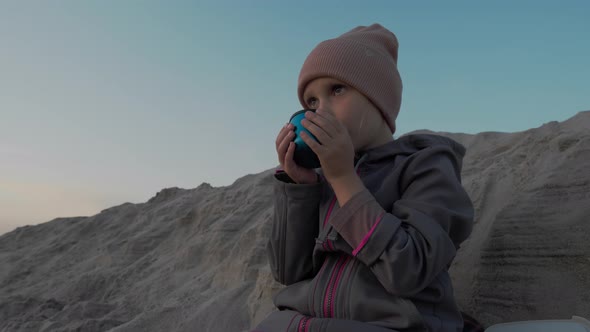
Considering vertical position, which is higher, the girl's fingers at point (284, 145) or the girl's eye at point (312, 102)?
the girl's eye at point (312, 102)

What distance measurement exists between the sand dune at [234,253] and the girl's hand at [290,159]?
1025 millimetres

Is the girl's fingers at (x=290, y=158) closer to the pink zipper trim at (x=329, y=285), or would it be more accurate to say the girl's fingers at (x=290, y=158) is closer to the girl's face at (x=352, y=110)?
the girl's face at (x=352, y=110)

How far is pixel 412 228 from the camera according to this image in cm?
148

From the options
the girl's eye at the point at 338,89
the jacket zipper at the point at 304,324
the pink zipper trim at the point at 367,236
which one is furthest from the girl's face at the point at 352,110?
the jacket zipper at the point at 304,324

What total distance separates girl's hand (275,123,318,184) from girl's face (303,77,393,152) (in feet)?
0.61

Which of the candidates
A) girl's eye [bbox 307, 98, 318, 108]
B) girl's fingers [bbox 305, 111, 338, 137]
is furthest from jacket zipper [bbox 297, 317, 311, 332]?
girl's eye [bbox 307, 98, 318, 108]

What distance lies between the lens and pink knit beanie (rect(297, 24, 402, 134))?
181 centimetres

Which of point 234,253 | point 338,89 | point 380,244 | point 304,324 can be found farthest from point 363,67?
point 234,253

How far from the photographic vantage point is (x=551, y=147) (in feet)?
9.55

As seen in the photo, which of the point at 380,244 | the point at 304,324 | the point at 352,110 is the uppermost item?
the point at 352,110

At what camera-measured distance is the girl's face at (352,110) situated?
179 centimetres

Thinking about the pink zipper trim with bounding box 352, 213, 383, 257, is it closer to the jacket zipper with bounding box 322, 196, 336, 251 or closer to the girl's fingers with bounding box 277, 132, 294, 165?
the jacket zipper with bounding box 322, 196, 336, 251

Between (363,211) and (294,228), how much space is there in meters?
0.39

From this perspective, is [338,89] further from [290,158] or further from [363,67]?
[290,158]
